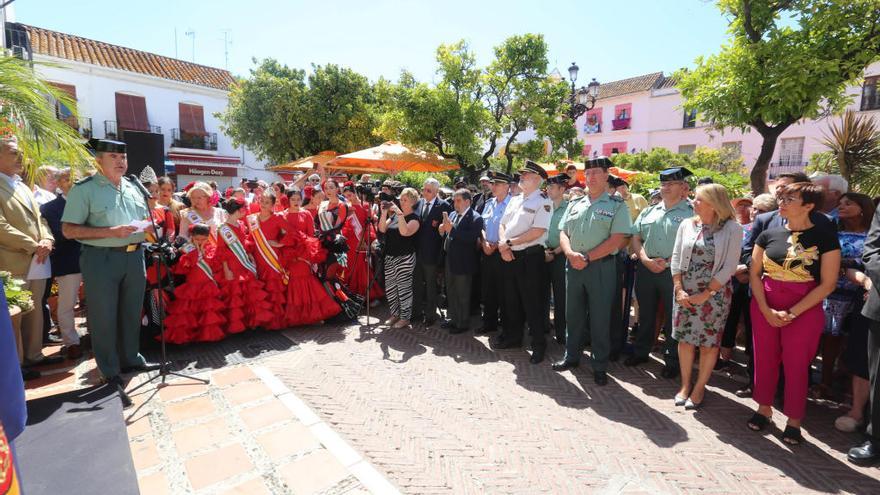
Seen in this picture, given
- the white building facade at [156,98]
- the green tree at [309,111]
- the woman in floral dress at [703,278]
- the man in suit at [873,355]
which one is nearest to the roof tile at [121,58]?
the white building facade at [156,98]

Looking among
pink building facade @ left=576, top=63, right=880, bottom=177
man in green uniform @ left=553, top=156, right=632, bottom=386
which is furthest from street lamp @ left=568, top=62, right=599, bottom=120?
pink building facade @ left=576, top=63, right=880, bottom=177

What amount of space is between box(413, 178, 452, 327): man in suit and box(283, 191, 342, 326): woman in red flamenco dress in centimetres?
134

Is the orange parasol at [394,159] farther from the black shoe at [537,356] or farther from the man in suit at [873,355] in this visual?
the man in suit at [873,355]

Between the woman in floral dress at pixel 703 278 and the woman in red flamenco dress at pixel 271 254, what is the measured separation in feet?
15.4

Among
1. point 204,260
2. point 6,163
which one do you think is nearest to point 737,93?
point 204,260

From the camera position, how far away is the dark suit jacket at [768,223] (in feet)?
11.1

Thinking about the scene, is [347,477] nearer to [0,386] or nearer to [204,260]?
[0,386]

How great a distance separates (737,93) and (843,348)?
3.81m

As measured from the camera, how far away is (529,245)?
202 inches

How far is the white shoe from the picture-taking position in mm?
3709

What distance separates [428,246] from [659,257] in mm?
2957

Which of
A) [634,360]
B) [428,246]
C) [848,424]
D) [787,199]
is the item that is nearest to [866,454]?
[848,424]

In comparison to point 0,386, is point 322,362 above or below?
below

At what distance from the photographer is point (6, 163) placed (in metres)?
4.27
